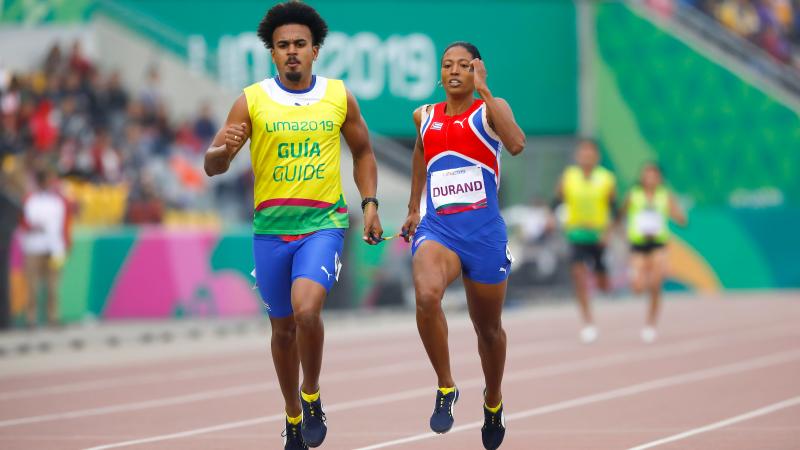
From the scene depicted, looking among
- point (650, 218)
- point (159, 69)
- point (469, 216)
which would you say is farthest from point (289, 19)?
point (159, 69)

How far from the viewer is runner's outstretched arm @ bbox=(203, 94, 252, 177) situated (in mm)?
7529

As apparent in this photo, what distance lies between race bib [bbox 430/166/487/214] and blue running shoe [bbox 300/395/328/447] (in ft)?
4.17

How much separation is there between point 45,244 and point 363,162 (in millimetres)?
11819

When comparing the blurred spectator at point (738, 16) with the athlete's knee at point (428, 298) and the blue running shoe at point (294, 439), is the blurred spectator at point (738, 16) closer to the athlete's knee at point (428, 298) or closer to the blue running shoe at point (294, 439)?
the athlete's knee at point (428, 298)

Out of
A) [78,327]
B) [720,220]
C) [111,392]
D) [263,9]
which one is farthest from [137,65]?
[111,392]

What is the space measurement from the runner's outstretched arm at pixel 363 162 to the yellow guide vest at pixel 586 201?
1036 cm

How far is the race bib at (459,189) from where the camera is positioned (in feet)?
26.8

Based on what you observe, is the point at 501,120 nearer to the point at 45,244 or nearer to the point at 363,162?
the point at 363,162

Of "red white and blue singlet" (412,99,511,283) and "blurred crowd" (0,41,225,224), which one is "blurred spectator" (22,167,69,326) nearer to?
"blurred crowd" (0,41,225,224)

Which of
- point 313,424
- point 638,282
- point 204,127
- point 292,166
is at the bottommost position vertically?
point 638,282

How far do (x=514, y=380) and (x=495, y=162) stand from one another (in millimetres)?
5451

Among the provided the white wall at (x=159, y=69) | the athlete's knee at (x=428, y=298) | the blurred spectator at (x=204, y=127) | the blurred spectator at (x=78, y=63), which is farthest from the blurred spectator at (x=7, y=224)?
the athlete's knee at (x=428, y=298)

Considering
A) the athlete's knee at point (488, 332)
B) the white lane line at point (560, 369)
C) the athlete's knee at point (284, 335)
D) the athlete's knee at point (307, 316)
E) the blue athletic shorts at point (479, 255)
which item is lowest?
the white lane line at point (560, 369)

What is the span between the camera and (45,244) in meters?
19.3
